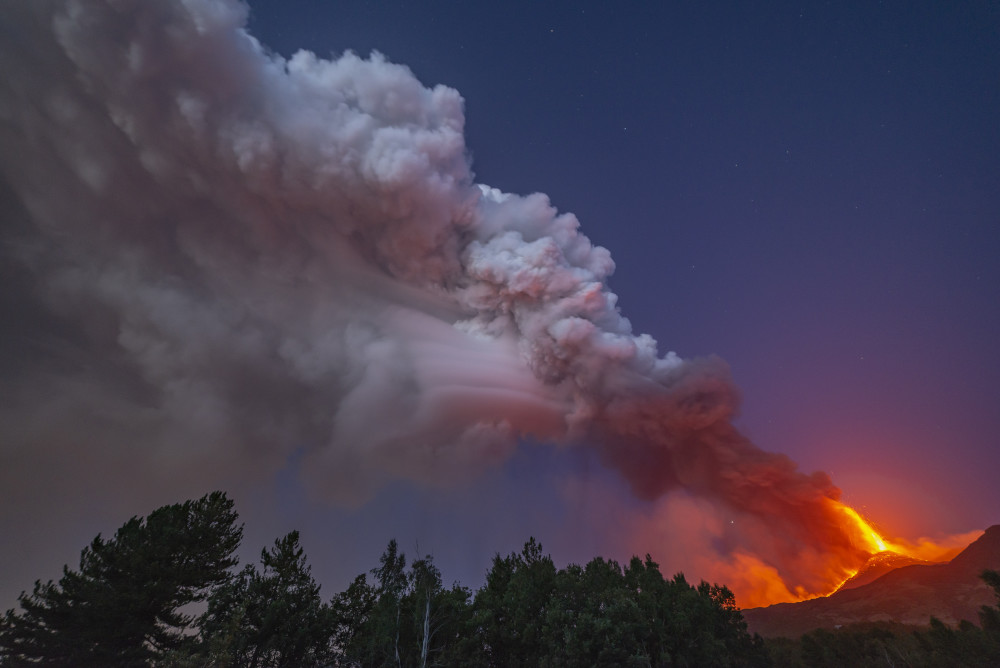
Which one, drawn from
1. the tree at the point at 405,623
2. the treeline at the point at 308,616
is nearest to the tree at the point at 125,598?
the treeline at the point at 308,616

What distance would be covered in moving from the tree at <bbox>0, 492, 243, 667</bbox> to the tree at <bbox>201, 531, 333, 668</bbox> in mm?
1566

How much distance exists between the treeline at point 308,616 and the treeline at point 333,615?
0.29 ft

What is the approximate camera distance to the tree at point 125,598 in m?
27.9

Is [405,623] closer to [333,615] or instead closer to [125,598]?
[333,615]

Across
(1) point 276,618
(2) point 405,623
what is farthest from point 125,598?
(2) point 405,623

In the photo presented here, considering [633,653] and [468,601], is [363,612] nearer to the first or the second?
[468,601]

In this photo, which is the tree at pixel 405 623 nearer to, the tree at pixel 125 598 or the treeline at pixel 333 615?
the treeline at pixel 333 615


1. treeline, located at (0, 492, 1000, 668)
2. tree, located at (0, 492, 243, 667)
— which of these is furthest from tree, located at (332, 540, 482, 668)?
tree, located at (0, 492, 243, 667)

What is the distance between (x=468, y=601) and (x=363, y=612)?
969 cm

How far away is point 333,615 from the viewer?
37.8 metres

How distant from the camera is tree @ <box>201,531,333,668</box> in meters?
31.5

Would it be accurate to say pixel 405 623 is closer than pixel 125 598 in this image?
No

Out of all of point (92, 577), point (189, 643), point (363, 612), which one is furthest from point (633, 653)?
point (92, 577)

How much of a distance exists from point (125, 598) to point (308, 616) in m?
12.0
